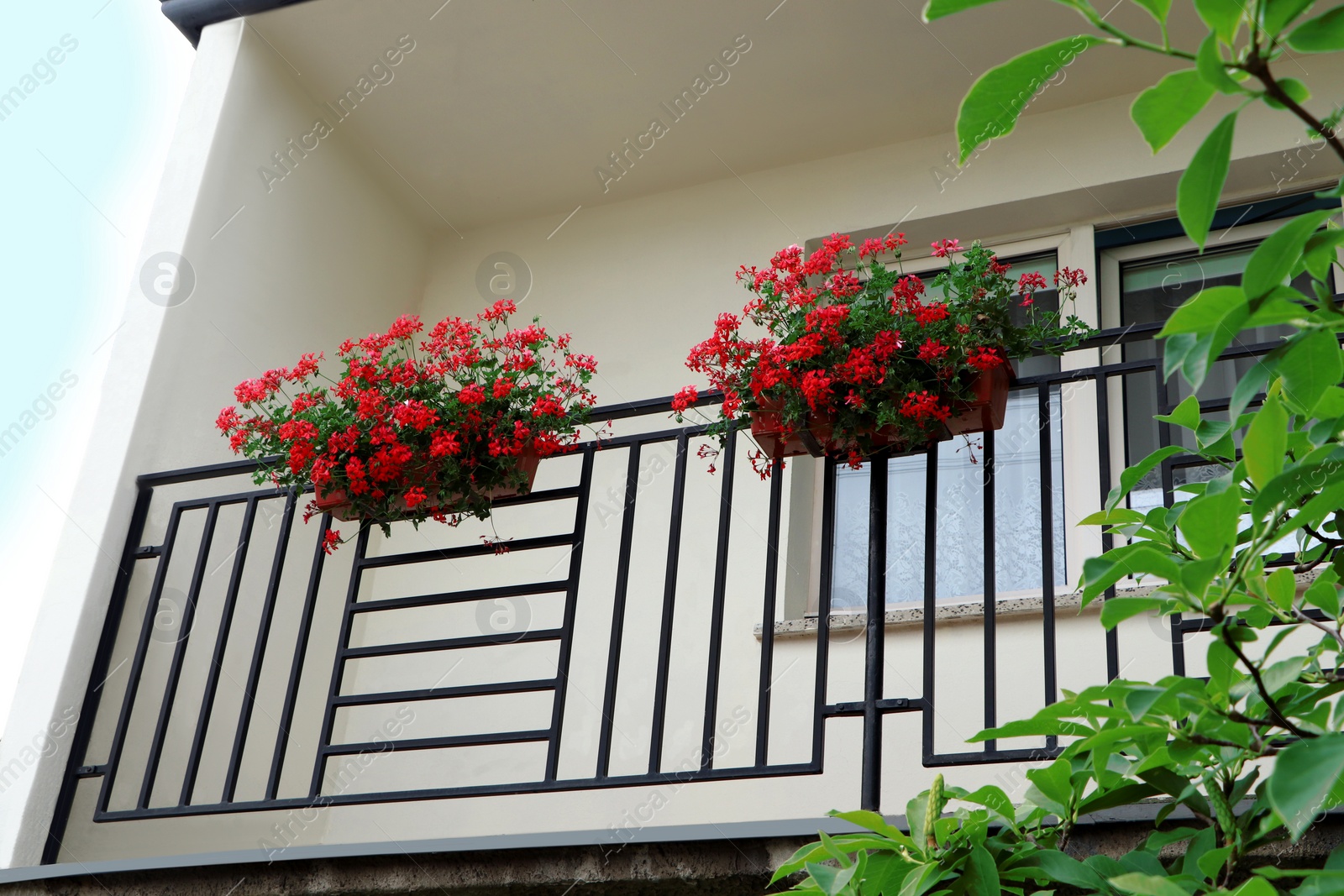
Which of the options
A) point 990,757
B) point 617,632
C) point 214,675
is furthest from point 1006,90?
point 214,675

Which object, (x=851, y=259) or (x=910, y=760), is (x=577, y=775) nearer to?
(x=910, y=760)

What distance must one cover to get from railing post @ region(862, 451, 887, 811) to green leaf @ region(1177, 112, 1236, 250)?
1.67 m

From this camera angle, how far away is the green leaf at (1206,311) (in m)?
0.78

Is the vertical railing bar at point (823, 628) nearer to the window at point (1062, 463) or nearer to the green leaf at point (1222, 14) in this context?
the window at point (1062, 463)

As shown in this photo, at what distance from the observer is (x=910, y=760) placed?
3500 millimetres

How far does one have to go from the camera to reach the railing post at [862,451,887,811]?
2260mm

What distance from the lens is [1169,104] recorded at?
76 cm

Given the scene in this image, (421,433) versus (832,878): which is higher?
(421,433)

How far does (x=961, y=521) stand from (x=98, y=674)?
2670 mm

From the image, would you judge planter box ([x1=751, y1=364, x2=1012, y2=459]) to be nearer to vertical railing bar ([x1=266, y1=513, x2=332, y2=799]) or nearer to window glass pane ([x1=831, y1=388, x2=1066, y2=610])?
vertical railing bar ([x1=266, y1=513, x2=332, y2=799])

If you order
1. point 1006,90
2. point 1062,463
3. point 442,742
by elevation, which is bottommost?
point 442,742

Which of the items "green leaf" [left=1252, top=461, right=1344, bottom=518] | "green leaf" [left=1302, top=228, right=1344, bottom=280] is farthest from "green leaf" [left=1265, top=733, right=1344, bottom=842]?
"green leaf" [left=1302, top=228, right=1344, bottom=280]

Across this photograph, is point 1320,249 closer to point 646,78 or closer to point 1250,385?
point 1250,385

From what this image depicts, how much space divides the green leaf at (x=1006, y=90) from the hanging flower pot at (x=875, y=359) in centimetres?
164
